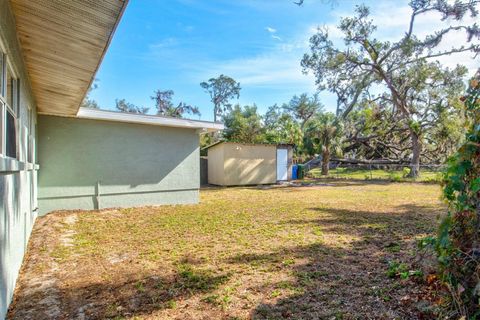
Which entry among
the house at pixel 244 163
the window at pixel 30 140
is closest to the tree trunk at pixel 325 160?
the house at pixel 244 163

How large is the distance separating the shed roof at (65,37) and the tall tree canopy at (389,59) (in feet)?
56.5

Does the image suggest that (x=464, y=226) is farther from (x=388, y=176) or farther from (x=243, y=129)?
(x=243, y=129)

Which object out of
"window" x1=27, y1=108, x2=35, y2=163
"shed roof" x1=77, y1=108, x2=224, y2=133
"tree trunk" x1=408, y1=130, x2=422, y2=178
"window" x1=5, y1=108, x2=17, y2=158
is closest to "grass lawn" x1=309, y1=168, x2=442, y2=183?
"tree trunk" x1=408, y1=130, x2=422, y2=178

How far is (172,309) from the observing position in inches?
108

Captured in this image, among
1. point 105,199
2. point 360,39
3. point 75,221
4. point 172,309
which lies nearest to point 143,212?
point 105,199

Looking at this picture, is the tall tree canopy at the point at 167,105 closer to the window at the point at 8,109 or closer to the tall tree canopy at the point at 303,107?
the tall tree canopy at the point at 303,107

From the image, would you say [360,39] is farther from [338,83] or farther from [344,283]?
[344,283]

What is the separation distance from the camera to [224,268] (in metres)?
3.78

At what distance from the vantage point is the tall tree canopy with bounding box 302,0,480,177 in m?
16.6

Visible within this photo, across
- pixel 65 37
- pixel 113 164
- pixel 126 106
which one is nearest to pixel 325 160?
pixel 113 164

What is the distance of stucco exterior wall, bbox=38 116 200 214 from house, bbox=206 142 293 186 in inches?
237

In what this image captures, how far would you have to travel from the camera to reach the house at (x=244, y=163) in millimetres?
15406

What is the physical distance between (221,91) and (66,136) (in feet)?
104

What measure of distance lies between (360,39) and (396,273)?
1775 centimetres
